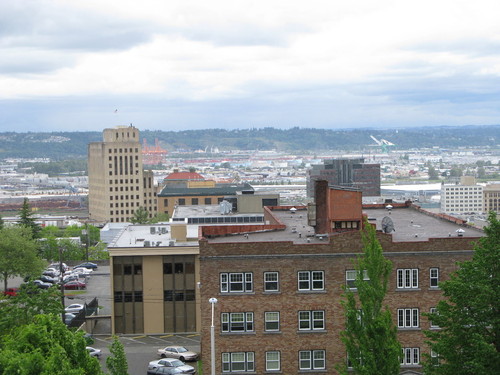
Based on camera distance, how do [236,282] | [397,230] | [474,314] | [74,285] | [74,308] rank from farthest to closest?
[74,285]
[74,308]
[397,230]
[236,282]
[474,314]

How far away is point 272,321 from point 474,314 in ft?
47.7

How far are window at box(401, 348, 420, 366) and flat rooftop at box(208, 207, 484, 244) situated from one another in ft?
19.9

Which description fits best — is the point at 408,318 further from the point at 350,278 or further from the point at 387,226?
the point at 387,226

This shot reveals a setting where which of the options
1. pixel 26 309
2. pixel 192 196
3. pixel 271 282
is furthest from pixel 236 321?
pixel 192 196

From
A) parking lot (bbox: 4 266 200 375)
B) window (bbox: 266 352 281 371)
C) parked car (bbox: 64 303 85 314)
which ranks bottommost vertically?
parked car (bbox: 64 303 85 314)

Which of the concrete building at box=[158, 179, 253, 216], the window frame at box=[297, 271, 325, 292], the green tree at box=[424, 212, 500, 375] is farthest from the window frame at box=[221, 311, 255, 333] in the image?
the concrete building at box=[158, 179, 253, 216]

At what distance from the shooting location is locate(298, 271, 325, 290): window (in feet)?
162

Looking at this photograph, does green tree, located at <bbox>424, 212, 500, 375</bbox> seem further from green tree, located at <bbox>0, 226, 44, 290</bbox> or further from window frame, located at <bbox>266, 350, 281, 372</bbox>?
green tree, located at <bbox>0, 226, 44, 290</bbox>

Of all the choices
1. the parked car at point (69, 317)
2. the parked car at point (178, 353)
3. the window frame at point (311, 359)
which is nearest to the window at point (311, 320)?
the window frame at point (311, 359)

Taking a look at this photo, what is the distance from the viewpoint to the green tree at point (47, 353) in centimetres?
3288

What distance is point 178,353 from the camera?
59.0 m

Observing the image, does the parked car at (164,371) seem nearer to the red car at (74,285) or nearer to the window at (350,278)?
the window at (350,278)

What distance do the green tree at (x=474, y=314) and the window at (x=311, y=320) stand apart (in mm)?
12060

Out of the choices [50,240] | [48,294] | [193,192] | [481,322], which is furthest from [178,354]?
[193,192]
